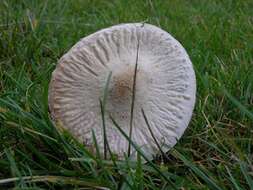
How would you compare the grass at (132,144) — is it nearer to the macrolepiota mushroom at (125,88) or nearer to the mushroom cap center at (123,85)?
the macrolepiota mushroom at (125,88)

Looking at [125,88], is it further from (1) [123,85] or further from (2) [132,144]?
(2) [132,144]

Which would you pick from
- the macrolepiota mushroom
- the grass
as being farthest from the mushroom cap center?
the grass

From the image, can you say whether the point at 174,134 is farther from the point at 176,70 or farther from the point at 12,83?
the point at 12,83

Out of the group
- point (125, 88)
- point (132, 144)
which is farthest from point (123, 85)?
point (132, 144)

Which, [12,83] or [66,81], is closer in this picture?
[66,81]

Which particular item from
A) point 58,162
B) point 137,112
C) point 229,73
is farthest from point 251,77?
point 58,162

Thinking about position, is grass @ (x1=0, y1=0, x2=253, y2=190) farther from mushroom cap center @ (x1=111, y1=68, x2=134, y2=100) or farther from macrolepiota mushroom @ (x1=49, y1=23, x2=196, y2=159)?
mushroom cap center @ (x1=111, y1=68, x2=134, y2=100)
